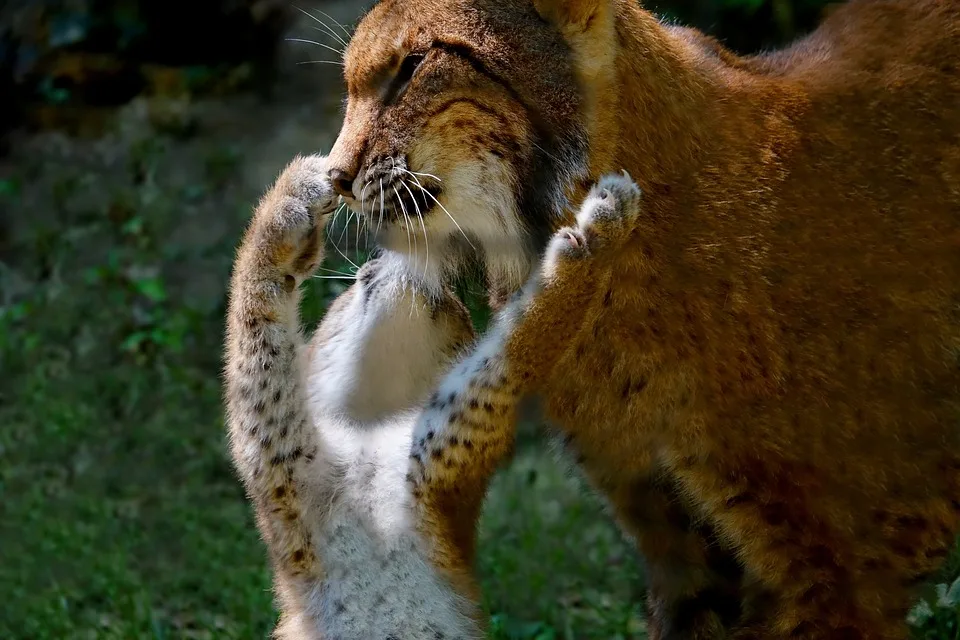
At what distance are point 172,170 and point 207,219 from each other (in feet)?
2.15

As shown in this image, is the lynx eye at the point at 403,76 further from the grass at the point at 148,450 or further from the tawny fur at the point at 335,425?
the grass at the point at 148,450

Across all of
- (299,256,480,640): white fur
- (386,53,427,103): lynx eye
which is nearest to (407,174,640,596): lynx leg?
(299,256,480,640): white fur

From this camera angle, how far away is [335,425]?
403cm

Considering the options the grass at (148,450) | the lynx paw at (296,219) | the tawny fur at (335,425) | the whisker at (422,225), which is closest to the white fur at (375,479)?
the tawny fur at (335,425)

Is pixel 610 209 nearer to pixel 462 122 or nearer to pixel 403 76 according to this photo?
pixel 462 122

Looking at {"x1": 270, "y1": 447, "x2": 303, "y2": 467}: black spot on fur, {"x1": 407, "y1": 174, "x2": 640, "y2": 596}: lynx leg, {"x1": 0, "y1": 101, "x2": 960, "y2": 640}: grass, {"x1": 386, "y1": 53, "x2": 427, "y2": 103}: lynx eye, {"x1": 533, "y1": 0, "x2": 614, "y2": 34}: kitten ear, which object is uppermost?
{"x1": 533, "y1": 0, "x2": 614, "y2": 34}: kitten ear

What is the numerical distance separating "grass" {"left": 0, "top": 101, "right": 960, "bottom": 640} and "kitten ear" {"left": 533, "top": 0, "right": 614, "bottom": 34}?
1550 mm

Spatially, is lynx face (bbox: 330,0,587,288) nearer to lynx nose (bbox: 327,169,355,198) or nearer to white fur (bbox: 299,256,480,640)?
lynx nose (bbox: 327,169,355,198)

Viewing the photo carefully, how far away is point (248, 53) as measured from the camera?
8.95 metres

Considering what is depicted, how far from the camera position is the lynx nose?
3.42 metres

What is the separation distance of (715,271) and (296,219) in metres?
1.26

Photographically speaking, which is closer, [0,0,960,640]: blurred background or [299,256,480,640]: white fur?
[299,256,480,640]: white fur

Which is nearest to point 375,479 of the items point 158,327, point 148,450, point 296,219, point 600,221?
point 296,219

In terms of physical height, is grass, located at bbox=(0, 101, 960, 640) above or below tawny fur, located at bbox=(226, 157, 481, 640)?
below
